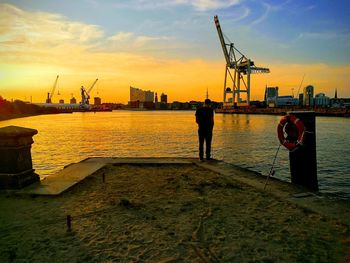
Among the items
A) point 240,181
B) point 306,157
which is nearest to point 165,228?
point 240,181

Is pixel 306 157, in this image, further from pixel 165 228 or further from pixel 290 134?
pixel 165 228

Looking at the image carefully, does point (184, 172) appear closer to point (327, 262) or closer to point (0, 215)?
point (0, 215)

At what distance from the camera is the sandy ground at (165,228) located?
10.8 feet

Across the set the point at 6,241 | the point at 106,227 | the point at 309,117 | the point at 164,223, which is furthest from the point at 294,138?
the point at 6,241

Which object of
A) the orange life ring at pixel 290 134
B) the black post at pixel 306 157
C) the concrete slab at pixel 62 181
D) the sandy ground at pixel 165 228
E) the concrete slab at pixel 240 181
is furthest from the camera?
the black post at pixel 306 157

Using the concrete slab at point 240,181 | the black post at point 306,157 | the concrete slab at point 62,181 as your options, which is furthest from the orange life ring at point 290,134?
the concrete slab at point 62,181

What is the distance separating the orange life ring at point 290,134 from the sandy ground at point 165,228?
161cm

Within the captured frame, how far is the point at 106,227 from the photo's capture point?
408 cm

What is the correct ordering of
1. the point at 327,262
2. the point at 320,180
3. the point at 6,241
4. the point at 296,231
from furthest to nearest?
the point at 320,180 → the point at 296,231 → the point at 6,241 → the point at 327,262

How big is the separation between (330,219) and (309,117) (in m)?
3.21

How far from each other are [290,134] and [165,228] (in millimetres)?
4295

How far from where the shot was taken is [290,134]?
22.9 feet

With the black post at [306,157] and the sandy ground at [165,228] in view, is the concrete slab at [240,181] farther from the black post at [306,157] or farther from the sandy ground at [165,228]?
the black post at [306,157]

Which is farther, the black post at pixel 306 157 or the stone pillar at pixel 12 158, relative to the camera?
the black post at pixel 306 157
